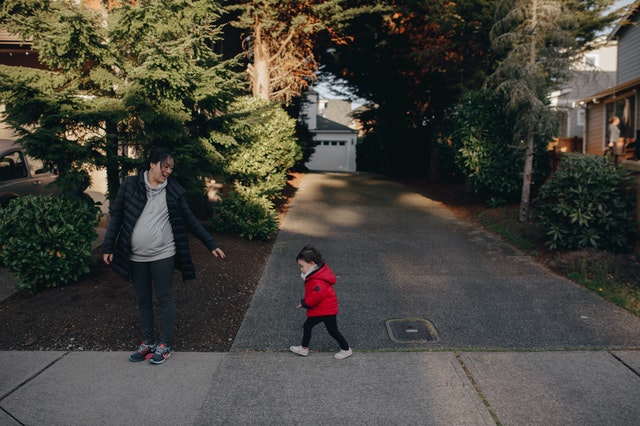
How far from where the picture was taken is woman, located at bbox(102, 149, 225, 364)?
4.47m

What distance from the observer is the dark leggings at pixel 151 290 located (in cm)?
456

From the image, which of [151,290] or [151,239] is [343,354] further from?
[151,239]

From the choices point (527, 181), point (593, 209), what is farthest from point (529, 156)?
point (593, 209)

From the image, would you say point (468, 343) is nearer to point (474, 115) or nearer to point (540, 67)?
point (540, 67)

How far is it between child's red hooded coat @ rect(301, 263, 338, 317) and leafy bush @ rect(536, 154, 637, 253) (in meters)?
5.22

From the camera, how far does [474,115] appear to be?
1267 cm

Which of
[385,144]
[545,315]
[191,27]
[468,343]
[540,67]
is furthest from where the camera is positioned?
[385,144]

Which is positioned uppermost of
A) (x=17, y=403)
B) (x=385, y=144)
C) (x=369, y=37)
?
(x=369, y=37)

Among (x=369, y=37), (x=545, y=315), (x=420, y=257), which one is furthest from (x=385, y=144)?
(x=545, y=315)

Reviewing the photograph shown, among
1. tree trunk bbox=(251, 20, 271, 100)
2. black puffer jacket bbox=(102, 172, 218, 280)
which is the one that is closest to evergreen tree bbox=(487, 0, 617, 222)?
tree trunk bbox=(251, 20, 271, 100)

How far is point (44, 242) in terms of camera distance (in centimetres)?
602

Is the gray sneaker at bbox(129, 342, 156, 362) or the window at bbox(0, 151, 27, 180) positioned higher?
the window at bbox(0, 151, 27, 180)

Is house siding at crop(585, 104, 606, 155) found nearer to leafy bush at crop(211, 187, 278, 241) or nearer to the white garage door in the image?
leafy bush at crop(211, 187, 278, 241)

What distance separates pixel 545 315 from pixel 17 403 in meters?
5.22
